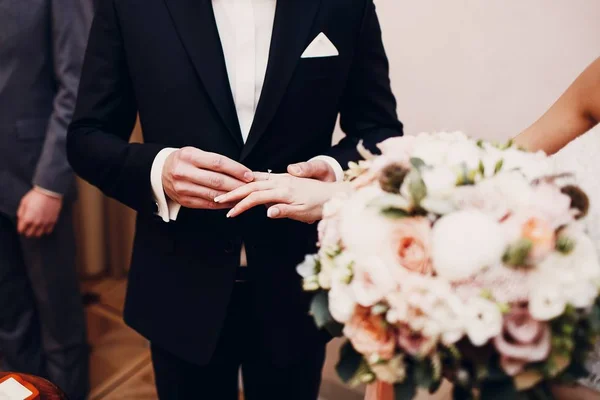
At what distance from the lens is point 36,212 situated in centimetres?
163

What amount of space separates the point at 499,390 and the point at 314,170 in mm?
579

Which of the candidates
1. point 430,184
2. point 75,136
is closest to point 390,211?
point 430,184

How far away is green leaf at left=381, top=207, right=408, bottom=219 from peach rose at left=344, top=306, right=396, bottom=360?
4.1 inches

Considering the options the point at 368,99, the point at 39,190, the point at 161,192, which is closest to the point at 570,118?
the point at 368,99

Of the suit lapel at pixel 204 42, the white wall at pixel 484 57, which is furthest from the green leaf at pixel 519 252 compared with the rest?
the white wall at pixel 484 57

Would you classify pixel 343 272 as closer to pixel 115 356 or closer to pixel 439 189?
pixel 439 189

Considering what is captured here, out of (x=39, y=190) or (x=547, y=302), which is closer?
(x=547, y=302)

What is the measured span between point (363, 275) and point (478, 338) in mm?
127

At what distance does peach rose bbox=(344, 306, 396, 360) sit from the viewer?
533 millimetres

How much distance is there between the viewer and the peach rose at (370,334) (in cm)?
53

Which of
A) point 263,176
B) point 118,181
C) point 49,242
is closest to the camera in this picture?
point 263,176

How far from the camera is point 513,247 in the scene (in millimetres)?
477

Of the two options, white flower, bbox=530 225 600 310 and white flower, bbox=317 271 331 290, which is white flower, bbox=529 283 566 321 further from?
white flower, bbox=317 271 331 290

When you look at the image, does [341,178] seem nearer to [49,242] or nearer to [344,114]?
[344,114]
